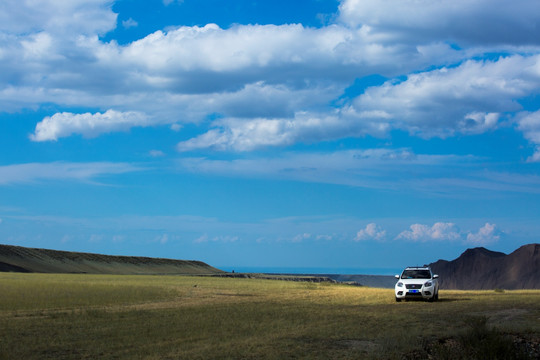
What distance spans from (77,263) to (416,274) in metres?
108

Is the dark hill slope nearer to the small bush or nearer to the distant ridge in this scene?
the distant ridge

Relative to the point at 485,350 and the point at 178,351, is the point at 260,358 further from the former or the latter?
the point at 485,350

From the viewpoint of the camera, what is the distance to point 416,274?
104ft

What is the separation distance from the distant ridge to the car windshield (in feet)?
273

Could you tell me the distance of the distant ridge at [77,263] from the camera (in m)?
110

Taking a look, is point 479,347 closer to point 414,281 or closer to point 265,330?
point 265,330

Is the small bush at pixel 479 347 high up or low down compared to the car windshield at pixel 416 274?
down

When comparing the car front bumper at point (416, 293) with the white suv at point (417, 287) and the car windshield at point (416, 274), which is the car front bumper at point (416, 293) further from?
the car windshield at point (416, 274)

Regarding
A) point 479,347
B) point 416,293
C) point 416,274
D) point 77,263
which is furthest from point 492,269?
point 479,347

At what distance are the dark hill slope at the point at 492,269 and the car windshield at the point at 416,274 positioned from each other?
114064 millimetres

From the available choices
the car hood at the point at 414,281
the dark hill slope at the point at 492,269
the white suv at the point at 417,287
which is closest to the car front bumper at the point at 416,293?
the white suv at the point at 417,287

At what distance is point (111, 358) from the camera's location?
1452 centimetres

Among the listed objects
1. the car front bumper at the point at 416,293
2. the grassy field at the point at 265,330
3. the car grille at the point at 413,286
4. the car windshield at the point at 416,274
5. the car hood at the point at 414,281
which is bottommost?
the grassy field at the point at 265,330

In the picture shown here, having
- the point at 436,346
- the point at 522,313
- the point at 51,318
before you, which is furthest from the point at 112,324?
the point at 522,313
